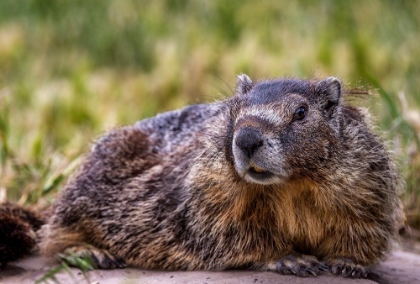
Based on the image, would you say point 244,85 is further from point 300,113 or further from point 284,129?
point 284,129

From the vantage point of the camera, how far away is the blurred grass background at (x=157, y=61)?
299 inches

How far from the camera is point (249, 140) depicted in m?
4.62

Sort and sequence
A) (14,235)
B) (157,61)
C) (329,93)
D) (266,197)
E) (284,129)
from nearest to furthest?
(284,129) < (266,197) < (329,93) < (14,235) < (157,61)

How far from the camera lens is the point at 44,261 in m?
6.04

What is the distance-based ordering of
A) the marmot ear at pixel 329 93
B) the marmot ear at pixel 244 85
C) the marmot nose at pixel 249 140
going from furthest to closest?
the marmot ear at pixel 244 85, the marmot ear at pixel 329 93, the marmot nose at pixel 249 140

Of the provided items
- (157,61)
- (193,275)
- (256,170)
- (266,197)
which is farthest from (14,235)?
(157,61)

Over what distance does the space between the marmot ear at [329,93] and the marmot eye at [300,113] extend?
25cm

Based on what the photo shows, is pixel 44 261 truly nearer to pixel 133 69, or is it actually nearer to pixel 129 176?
pixel 129 176

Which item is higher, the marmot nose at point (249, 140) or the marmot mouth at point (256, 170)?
the marmot nose at point (249, 140)

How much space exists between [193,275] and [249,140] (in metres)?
1.08

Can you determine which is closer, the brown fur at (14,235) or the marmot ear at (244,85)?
the marmot ear at (244,85)

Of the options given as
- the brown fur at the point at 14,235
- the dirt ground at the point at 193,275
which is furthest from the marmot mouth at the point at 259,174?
the brown fur at the point at 14,235

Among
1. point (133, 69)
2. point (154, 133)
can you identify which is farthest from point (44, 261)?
point (133, 69)

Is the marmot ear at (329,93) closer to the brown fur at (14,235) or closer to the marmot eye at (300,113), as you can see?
the marmot eye at (300,113)
